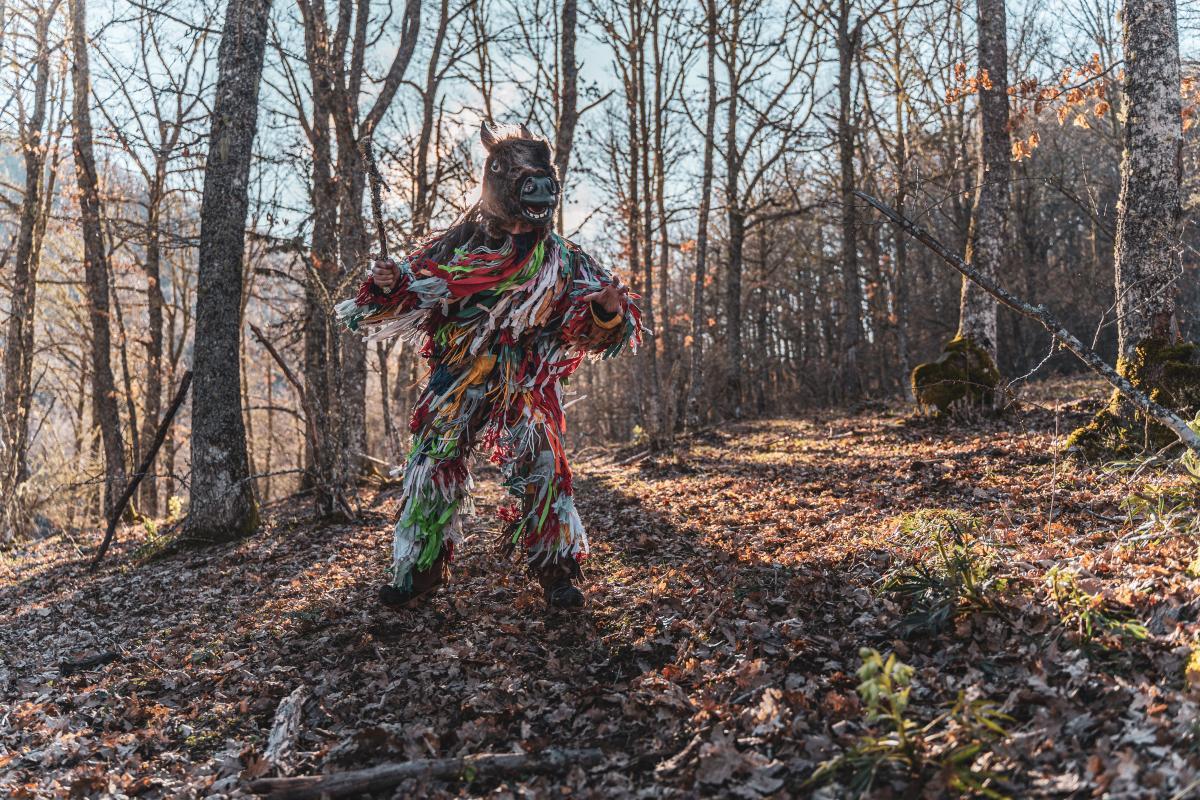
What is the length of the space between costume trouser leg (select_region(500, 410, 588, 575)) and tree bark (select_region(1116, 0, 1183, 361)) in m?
4.27

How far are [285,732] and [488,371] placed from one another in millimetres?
1933

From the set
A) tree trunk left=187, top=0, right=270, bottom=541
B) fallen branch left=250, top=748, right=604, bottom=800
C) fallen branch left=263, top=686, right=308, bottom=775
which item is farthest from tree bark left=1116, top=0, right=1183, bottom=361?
tree trunk left=187, top=0, right=270, bottom=541

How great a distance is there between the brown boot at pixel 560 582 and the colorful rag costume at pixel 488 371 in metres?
0.03

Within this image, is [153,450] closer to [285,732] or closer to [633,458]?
[285,732]

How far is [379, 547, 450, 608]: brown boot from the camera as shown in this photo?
3.97 meters

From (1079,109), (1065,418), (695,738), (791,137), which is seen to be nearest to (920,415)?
(1065,418)

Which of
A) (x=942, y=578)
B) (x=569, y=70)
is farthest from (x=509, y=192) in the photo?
(x=569, y=70)

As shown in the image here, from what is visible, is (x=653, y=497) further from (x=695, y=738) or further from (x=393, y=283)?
(x=695, y=738)

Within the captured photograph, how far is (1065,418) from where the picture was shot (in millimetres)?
7855

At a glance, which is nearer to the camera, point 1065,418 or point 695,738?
point 695,738

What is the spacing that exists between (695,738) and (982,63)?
9126 mm

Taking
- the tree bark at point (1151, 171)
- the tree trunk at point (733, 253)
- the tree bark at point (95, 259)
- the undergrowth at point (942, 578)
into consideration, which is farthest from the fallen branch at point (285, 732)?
the tree trunk at point (733, 253)

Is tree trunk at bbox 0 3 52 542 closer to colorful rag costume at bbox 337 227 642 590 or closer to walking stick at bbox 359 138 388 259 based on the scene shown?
walking stick at bbox 359 138 388 259

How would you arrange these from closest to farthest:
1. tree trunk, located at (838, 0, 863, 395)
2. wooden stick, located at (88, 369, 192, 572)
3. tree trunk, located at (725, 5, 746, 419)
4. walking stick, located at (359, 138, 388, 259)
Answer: walking stick, located at (359, 138, 388, 259), wooden stick, located at (88, 369, 192, 572), tree trunk, located at (838, 0, 863, 395), tree trunk, located at (725, 5, 746, 419)
